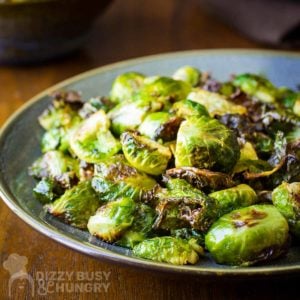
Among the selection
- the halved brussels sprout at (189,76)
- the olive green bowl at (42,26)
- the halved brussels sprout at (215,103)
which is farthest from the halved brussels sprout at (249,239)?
the olive green bowl at (42,26)

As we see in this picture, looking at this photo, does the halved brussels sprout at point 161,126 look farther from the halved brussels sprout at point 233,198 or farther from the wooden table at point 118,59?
the wooden table at point 118,59

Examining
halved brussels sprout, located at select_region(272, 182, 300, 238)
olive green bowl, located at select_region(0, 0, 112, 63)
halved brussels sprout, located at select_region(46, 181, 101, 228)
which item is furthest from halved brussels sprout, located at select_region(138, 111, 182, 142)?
olive green bowl, located at select_region(0, 0, 112, 63)

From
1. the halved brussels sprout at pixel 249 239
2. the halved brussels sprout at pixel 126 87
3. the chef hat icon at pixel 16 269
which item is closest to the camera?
the halved brussels sprout at pixel 249 239

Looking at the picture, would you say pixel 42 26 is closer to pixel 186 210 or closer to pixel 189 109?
pixel 189 109

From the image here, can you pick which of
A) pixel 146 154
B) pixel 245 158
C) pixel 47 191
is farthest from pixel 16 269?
pixel 245 158

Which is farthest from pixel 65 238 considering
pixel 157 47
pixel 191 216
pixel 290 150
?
pixel 157 47
